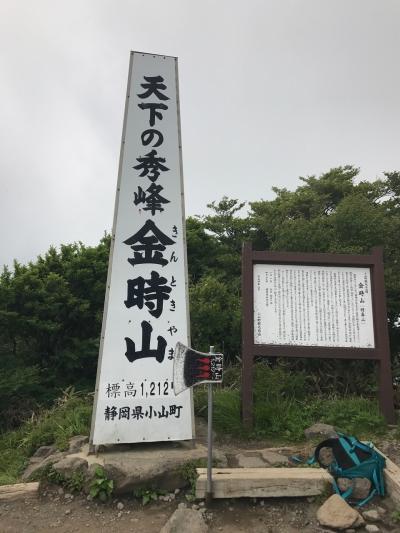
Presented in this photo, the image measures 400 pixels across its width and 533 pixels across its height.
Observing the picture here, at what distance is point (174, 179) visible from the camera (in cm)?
→ 535

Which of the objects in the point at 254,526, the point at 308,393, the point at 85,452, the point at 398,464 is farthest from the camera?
the point at 308,393

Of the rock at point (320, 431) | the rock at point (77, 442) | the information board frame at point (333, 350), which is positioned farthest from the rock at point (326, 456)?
the rock at point (77, 442)

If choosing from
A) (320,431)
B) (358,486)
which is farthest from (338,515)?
(320,431)

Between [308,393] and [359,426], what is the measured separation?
1287 mm

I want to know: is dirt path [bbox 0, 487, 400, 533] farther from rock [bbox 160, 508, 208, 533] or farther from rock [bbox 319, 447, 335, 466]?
rock [bbox 319, 447, 335, 466]

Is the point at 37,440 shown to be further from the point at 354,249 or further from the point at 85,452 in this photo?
the point at 354,249

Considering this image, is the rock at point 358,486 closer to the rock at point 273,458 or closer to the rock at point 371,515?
the rock at point 371,515

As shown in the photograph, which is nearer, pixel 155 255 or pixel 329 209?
pixel 155 255

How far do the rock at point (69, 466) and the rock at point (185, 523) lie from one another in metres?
1.20

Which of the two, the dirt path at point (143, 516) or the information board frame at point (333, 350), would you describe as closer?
the dirt path at point (143, 516)

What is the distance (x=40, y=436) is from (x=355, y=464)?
4.15 meters

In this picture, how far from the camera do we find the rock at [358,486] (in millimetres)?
3609

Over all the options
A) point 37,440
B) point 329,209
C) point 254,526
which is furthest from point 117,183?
point 329,209

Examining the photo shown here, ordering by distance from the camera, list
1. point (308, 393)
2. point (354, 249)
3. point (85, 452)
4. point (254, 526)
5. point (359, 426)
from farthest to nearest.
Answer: point (354, 249) → point (308, 393) → point (359, 426) → point (85, 452) → point (254, 526)
